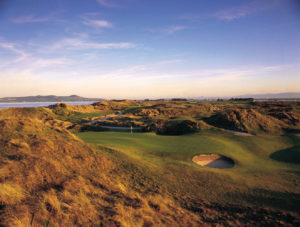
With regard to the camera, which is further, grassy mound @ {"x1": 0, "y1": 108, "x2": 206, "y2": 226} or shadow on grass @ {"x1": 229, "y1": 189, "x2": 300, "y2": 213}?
shadow on grass @ {"x1": 229, "y1": 189, "x2": 300, "y2": 213}

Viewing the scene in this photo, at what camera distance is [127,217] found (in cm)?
455

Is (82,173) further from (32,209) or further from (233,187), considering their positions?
(233,187)

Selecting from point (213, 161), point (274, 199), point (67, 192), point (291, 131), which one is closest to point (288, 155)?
point (213, 161)

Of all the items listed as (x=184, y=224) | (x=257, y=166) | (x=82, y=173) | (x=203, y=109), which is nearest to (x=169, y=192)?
(x=184, y=224)

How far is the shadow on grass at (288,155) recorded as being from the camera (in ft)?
44.3

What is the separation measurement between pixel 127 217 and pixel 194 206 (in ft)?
10.6

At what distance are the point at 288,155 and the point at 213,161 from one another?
7.24 m

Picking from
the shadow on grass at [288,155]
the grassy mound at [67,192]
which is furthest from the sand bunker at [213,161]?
the grassy mound at [67,192]

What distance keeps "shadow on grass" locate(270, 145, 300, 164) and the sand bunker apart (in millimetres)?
4592

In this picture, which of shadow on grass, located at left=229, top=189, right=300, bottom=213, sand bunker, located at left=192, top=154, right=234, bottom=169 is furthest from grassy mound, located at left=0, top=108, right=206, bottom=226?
sand bunker, located at left=192, top=154, right=234, bottom=169

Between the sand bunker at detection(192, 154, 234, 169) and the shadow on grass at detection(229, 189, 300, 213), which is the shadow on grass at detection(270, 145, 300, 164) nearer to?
the sand bunker at detection(192, 154, 234, 169)

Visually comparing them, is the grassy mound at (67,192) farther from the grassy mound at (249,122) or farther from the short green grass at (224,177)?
the grassy mound at (249,122)

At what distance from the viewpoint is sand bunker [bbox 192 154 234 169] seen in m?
12.7

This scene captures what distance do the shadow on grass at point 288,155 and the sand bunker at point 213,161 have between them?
4.59m
